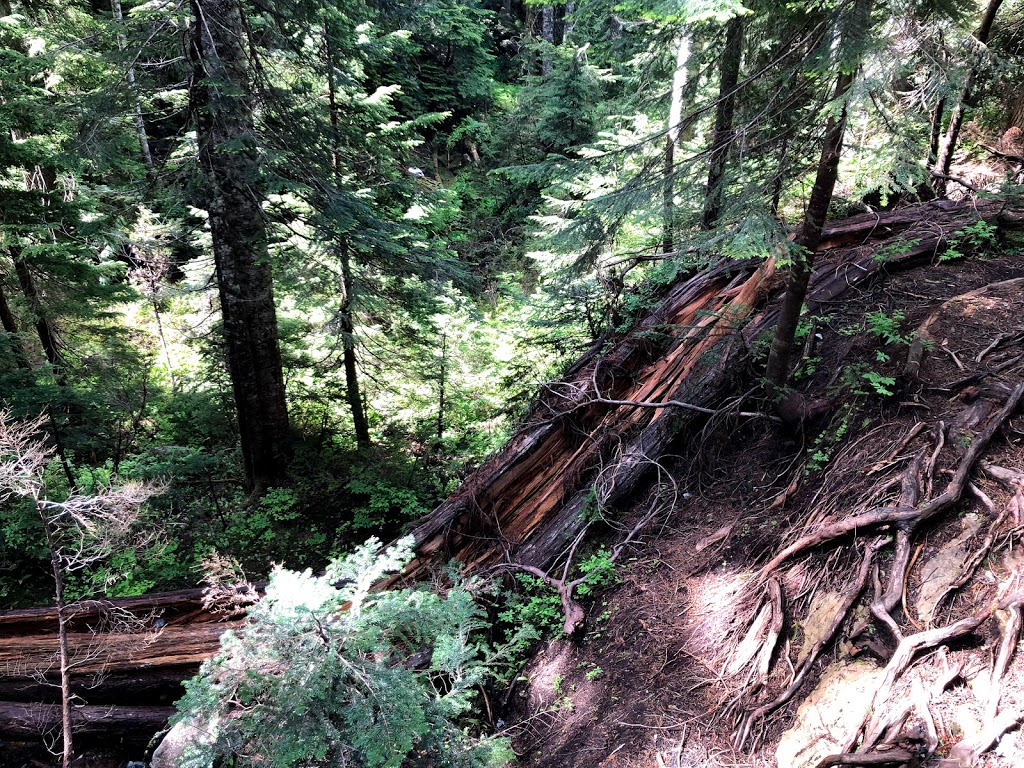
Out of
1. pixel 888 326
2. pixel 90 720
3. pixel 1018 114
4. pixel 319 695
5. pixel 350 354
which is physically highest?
pixel 1018 114

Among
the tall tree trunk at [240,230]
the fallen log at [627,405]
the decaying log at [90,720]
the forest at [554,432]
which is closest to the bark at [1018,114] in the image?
the forest at [554,432]

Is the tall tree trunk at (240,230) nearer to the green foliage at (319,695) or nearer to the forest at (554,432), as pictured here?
the forest at (554,432)

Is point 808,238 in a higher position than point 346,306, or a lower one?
higher

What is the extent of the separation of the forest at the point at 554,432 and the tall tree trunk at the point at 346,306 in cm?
7

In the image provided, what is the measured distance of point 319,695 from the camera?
2.90 metres

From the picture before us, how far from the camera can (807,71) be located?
3336mm

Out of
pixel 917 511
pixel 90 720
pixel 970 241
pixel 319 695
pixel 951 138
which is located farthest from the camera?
pixel 951 138

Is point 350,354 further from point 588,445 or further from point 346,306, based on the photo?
point 588,445

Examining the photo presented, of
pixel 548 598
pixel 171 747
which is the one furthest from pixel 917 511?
pixel 171 747

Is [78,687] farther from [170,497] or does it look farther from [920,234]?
[920,234]

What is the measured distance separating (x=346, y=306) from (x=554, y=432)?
3.88m

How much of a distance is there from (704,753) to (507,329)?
29.1 feet

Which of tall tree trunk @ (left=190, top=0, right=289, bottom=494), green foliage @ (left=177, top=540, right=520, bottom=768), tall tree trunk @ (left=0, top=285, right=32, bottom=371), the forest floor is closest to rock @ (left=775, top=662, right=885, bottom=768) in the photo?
the forest floor

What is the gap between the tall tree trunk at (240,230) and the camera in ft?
20.4
